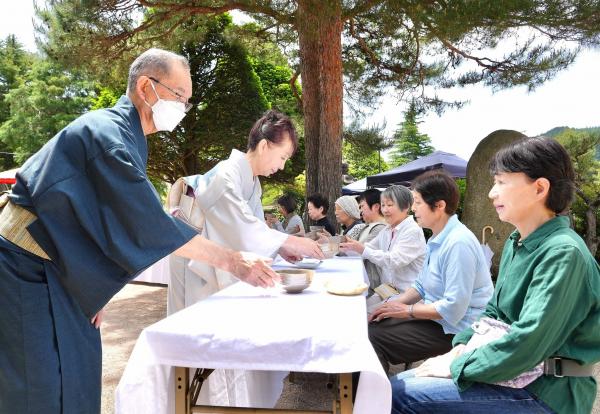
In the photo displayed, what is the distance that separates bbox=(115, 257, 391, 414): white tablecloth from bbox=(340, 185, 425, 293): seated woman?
191 centimetres

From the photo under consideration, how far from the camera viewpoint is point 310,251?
2.49m

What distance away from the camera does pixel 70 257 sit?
1.40 m

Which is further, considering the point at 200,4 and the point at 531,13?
the point at 200,4

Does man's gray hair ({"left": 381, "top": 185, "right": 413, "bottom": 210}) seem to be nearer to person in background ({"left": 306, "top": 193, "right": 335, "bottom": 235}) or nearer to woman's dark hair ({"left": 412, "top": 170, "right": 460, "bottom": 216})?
woman's dark hair ({"left": 412, "top": 170, "right": 460, "bottom": 216})

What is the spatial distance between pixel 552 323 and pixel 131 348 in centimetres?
393

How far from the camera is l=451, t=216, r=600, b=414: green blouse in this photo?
51.4 inches

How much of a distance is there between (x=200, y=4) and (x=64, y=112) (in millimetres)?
21856

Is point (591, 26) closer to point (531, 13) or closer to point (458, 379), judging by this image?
point (531, 13)

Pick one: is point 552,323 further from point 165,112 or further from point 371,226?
point 371,226

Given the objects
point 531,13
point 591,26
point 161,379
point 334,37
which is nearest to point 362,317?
point 161,379

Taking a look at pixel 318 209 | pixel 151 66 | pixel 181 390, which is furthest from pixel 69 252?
pixel 318 209

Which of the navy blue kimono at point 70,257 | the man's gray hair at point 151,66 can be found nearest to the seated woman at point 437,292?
the navy blue kimono at point 70,257

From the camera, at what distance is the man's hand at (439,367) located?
1.62m

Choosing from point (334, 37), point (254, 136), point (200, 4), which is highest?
point (200, 4)
